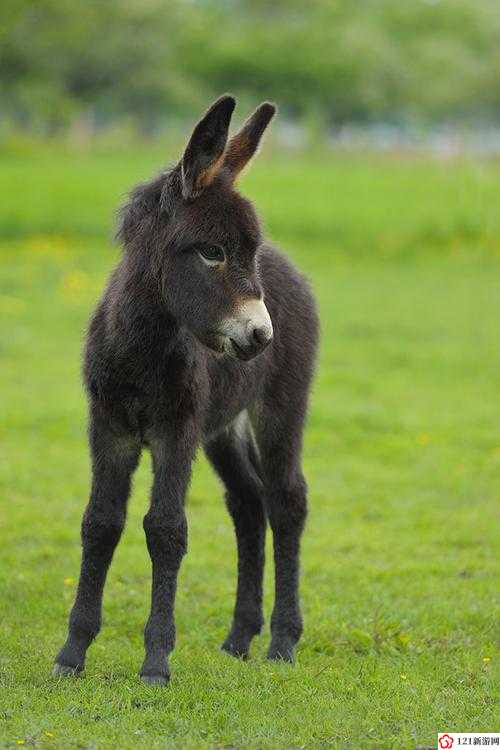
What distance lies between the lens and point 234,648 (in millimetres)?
6867

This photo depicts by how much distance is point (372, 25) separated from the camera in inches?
3696

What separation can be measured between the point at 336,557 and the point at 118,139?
62201 millimetres

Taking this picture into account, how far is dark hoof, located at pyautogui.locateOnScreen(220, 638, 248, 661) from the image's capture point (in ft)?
22.4

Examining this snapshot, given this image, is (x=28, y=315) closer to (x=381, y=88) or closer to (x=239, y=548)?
(x=239, y=548)

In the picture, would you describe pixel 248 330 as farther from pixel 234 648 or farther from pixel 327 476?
pixel 327 476

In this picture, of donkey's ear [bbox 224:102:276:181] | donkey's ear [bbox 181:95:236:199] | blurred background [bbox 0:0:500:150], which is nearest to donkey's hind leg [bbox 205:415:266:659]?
donkey's ear [bbox 224:102:276:181]

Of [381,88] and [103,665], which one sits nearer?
[103,665]

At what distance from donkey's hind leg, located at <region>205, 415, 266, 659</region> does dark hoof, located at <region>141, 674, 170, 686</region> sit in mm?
1178

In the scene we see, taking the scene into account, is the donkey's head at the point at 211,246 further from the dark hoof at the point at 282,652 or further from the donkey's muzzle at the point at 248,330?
the dark hoof at the point at 282,652

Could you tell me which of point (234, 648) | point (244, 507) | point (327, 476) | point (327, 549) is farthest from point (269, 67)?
point (234, 648)

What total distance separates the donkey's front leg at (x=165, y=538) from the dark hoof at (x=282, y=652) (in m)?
0.92

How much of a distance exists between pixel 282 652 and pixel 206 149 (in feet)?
9.05

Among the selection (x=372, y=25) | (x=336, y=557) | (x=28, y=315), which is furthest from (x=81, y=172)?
(x=372, y=25)

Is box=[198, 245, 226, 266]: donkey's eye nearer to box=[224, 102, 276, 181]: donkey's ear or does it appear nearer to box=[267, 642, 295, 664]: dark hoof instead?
box=[224, 102, 276, 181]: donkey's ear
